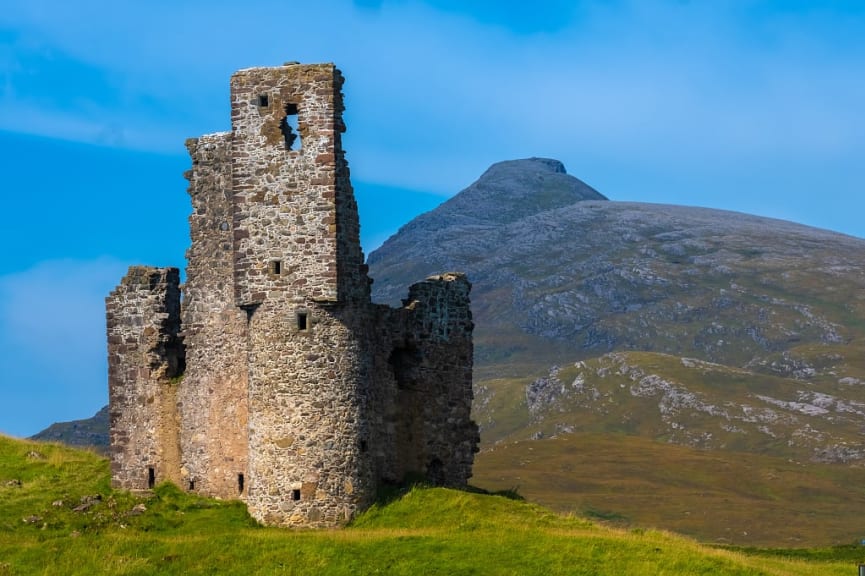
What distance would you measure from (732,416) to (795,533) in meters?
86.5

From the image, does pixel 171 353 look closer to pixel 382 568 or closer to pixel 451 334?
pixel 451 334

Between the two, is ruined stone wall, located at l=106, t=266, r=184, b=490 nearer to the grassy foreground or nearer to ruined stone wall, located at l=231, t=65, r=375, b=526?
the grassy foreground

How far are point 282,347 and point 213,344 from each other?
188 inches

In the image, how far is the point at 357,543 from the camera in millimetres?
38812

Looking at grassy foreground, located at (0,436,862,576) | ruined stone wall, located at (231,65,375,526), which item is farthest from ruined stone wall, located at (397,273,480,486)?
ruined stone wall, located at (231,65,375,526)

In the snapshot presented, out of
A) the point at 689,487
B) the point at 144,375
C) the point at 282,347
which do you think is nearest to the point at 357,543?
the point at 282,347

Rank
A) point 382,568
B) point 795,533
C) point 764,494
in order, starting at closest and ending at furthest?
point 382,568
point 795,533
point 764,494

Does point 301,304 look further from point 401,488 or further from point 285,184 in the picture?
point 401,488

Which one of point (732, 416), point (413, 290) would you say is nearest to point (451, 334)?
point (413, 290)

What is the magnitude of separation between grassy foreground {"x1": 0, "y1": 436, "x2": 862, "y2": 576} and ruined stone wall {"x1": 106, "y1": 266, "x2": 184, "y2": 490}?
5.62 feet

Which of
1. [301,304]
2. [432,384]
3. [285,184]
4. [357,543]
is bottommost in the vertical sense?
[357,543]

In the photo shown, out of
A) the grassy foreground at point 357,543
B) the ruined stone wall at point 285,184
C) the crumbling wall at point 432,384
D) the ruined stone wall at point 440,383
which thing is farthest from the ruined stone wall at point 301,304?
the ruined stone wall at point 440,383

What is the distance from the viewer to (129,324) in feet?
165

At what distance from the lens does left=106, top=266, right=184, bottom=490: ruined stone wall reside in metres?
49.3
